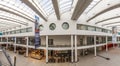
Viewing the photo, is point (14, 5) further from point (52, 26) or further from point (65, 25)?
point (65, 25)

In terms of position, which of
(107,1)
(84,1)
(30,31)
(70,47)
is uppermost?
(107,1)

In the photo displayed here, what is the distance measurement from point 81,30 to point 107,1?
1148cm

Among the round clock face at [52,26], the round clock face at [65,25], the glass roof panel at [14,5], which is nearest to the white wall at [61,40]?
the round clock face at [65,25]

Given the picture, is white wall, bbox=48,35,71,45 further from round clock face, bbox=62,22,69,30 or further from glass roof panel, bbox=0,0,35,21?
glass roof panel, bbox=0,0,35,21

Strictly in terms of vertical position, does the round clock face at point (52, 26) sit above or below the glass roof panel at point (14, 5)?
below

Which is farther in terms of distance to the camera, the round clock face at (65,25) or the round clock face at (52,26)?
the round clock face at (52,26)

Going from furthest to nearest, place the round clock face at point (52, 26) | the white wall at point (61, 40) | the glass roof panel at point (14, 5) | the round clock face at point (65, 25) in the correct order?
the white wall at point (61, 40) → the round clock face at point (52, 26) → the round clock face at point (65, 25) → the glass roof panel at point (14, 5)

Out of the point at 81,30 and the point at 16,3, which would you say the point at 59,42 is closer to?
the point at 81,30

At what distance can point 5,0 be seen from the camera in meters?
15.8

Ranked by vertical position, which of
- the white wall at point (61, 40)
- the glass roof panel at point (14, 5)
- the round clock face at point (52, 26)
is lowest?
the white wall at point (61, 40)

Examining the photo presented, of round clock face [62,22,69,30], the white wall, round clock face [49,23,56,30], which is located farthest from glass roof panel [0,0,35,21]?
the white wall

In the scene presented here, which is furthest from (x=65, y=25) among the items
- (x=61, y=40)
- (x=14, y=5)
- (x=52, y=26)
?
(x=14, y=5)

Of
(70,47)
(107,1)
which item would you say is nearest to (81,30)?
(70,47)

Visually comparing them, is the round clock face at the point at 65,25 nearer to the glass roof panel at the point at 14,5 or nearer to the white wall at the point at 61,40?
the white wall at the point at 61,40
